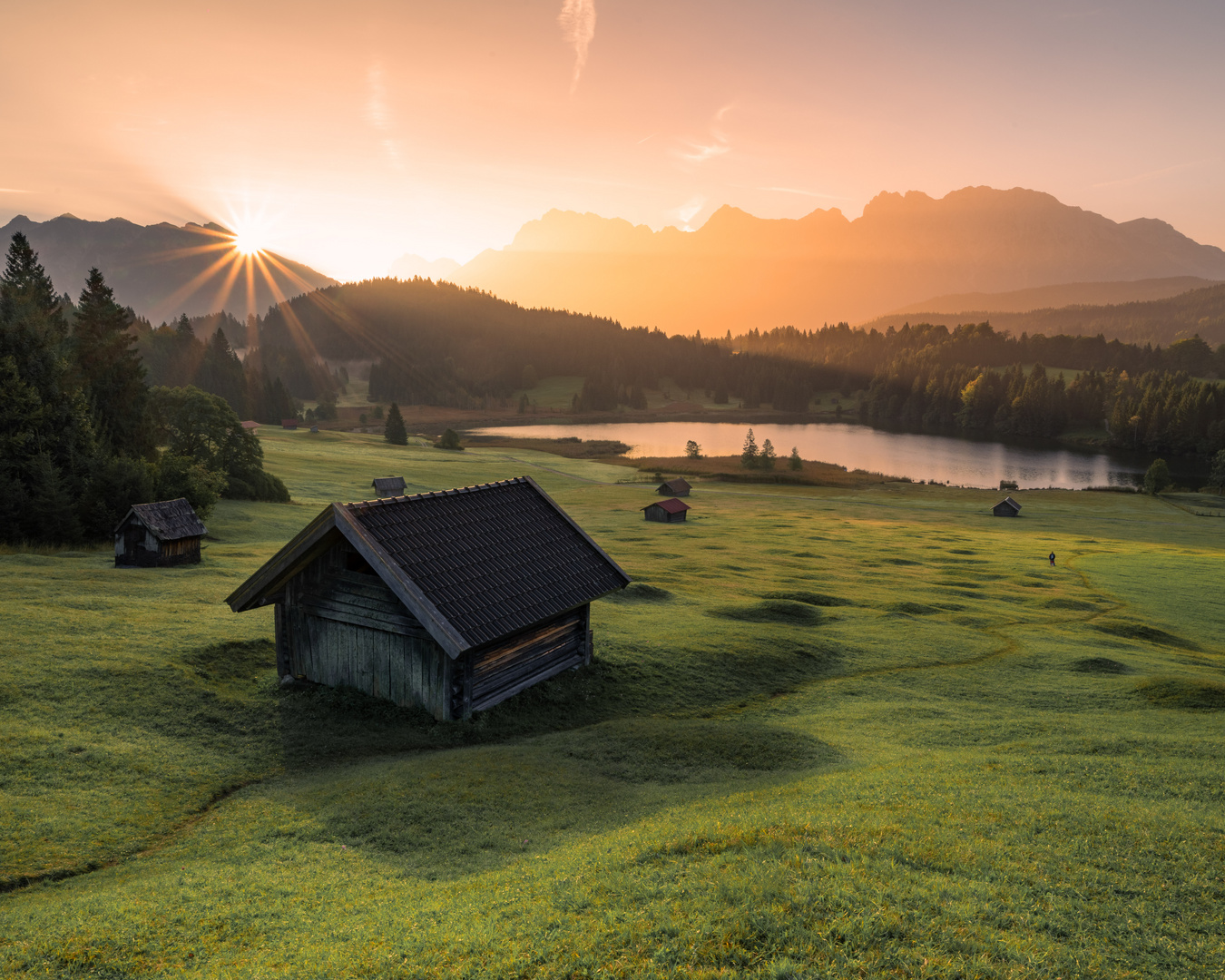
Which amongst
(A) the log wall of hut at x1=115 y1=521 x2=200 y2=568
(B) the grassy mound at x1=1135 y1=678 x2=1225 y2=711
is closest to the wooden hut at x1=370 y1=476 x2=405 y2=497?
(A) the log wall of hut at x1=115 y1=521 x2=200 y2=568

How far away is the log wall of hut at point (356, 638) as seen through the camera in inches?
731

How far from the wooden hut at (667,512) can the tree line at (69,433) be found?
3988cm

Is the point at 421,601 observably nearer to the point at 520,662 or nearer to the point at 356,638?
the point at 356,638

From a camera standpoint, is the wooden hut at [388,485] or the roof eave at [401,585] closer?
the roof eave at [401,585]

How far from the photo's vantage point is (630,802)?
13977 millimetres

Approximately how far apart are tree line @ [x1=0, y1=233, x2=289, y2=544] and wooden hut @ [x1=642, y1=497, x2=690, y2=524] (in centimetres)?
3988

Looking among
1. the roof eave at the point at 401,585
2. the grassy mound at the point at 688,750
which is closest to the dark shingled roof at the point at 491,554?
the roof eave at the point at 401,585

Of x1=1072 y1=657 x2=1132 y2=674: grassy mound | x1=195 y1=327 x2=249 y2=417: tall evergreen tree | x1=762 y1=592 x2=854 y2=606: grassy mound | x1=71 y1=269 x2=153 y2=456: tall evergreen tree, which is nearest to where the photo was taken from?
x1=1072 y1=657 x2=1132 y2=674: grassy mound

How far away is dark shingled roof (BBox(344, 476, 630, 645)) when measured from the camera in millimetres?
18203

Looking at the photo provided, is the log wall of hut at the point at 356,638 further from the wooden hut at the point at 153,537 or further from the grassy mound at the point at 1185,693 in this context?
the grassy mound at the point at 1185,693

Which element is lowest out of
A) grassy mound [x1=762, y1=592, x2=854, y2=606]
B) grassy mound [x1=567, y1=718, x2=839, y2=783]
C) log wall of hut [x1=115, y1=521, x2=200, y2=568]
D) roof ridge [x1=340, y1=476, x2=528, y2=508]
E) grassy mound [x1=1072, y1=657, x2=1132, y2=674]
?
grassy mound [x1=1072, y1=657, x2=1132, y2=674]

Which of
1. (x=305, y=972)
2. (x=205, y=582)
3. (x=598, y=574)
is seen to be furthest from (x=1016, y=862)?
(x=205, y=582)

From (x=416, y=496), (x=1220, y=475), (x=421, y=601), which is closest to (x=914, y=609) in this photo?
(x=416, y=496)

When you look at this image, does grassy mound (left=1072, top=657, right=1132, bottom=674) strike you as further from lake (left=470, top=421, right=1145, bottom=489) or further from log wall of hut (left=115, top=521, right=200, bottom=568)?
lake (left=470, top=421, right=1145, bottom=489)
